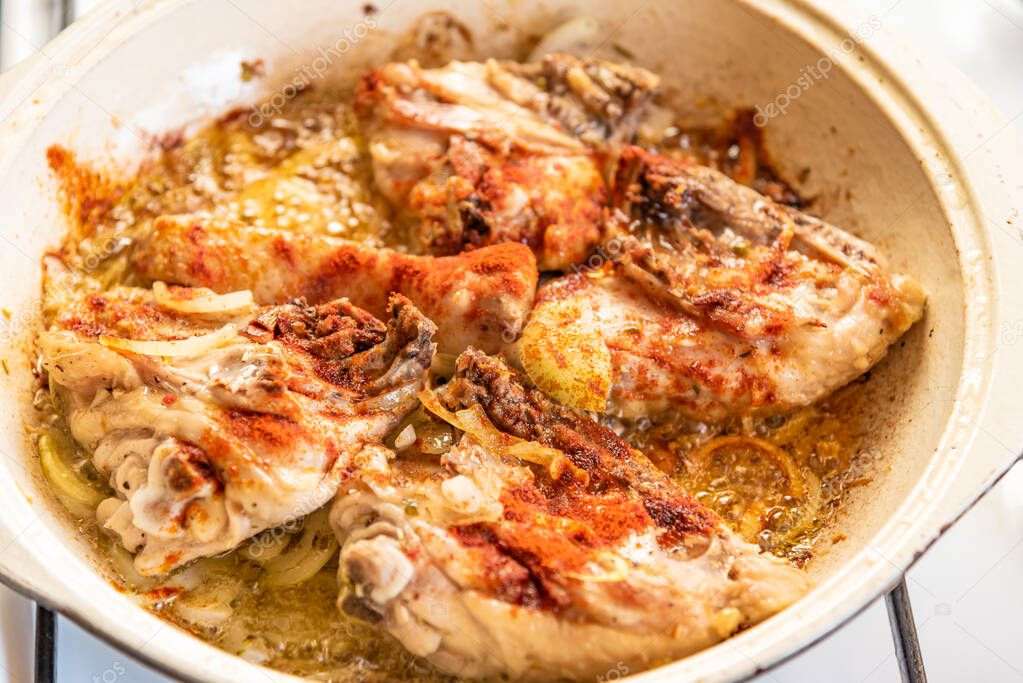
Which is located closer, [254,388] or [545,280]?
[254,388]

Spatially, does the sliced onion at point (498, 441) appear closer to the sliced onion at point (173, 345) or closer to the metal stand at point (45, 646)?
the sliced onion at point (173, 345)

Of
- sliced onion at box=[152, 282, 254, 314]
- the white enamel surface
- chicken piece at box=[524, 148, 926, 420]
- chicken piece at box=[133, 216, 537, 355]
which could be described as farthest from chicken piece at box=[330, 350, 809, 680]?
sliced onion at box=[152, 282, 254, 314]

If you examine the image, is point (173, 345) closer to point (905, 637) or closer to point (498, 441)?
point (498, 441)

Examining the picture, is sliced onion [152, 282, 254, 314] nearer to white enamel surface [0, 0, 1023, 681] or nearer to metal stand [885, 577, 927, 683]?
white enamel surface [0, 0, 1023, 681]

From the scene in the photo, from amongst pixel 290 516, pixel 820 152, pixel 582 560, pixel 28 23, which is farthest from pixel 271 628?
pixel 28 23

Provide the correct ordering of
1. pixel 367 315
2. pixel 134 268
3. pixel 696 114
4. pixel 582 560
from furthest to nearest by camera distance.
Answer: pixel 696 114 → pixel 134 268 → pixel 367 315 → pixel 582 560

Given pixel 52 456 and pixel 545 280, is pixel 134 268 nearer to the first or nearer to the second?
pixel 52 456

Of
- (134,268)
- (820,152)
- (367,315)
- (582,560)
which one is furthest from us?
(820,152)
